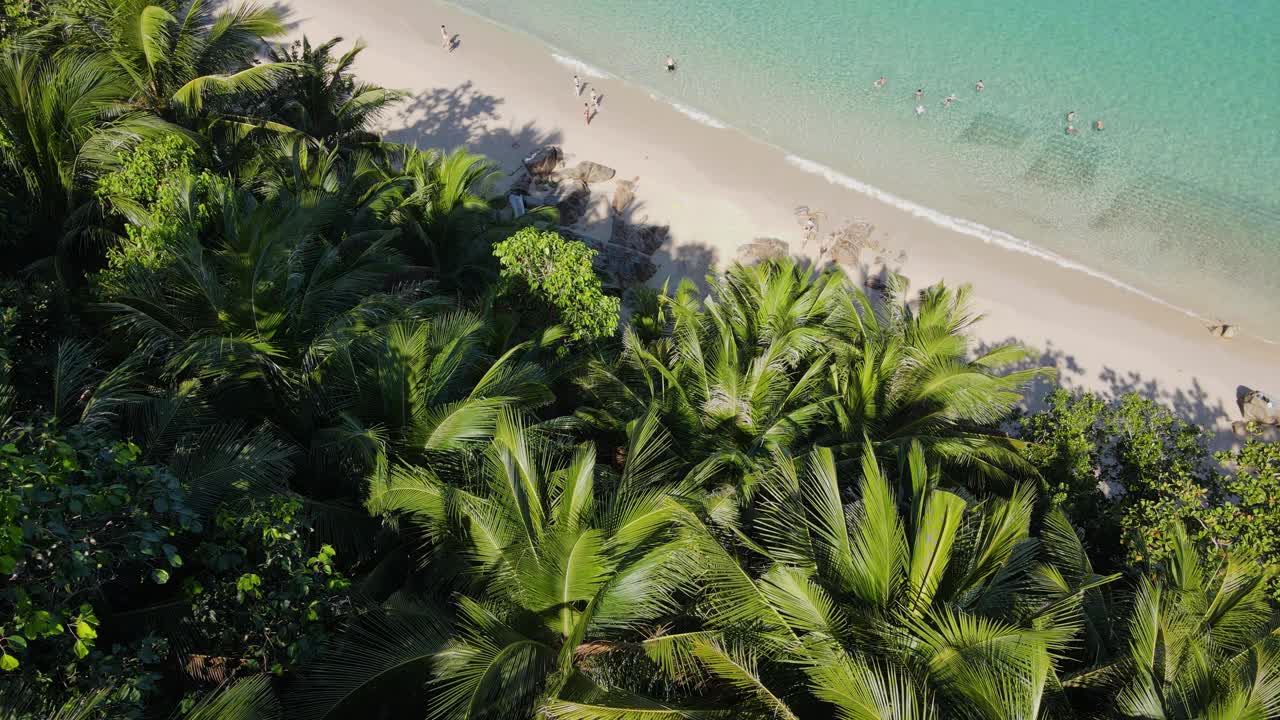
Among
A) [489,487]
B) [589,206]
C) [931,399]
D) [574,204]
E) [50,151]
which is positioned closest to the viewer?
[489,487]

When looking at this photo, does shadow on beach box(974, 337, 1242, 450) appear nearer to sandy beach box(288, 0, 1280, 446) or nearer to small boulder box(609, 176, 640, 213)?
sandy beach box(288, 0, 1280, 446)

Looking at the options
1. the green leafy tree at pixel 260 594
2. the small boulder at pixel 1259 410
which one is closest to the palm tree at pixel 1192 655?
the green leafy tree at pixel 260 594

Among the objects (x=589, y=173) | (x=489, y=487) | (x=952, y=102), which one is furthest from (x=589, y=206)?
(x=489, y=487)

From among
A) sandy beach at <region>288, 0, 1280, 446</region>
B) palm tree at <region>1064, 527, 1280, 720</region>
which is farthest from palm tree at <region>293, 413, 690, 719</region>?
sandy beach at <region>288, 0, 1280, 446</region>

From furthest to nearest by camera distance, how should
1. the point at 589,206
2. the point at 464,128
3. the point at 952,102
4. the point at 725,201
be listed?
the point at 952,102, the point at 464,128, the point at 725,201, the point at 589,206

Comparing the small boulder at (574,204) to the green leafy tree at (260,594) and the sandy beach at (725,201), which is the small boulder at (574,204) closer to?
the sandy beach at (725,201)

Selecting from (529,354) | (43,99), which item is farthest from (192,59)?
(529,354)

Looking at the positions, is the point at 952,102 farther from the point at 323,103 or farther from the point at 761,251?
the point at 323,103
